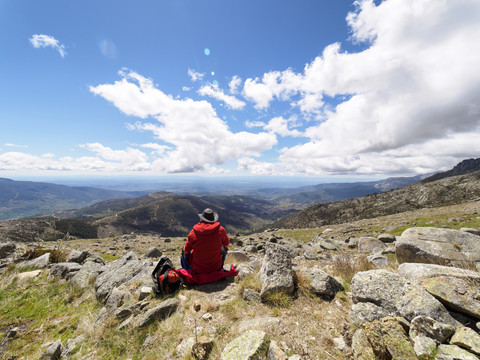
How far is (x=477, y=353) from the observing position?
293cm

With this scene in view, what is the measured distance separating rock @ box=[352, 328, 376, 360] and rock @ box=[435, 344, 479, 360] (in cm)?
96

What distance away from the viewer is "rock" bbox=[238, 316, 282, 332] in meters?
4.88

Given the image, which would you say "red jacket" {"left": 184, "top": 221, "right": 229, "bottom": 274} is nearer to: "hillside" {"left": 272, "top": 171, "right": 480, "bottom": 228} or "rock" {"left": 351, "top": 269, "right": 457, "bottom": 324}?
"rock" {"left": 351, "top": 269, "right": 457, "bottom": 324}

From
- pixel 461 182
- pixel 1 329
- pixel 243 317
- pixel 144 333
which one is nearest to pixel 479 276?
pixel 243 317

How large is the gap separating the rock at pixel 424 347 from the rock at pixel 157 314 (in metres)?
6.27

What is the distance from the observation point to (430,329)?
3344mm

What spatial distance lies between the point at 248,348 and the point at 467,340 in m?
3.71

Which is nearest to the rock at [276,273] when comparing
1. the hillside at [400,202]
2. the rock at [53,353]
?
the rock at [53,353]

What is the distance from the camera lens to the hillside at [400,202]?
3898 inches

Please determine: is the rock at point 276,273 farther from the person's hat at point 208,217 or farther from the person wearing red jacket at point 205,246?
the person's hat at point 208,217

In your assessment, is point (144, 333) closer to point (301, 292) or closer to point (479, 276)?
point (301, 292)

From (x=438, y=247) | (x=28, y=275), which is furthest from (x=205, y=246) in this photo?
(x=28, y=275)

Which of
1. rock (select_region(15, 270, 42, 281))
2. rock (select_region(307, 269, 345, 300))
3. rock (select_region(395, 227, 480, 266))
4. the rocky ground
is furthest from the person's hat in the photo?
rock (select_region(15, 270, 42, 281))

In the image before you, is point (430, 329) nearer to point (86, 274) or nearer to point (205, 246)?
point (205, 246)
